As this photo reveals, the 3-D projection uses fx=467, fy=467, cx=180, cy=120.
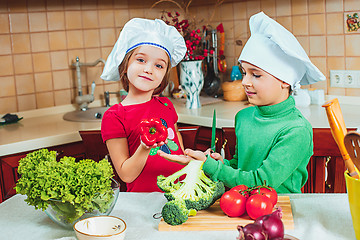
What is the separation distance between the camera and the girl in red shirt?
62.3 inches

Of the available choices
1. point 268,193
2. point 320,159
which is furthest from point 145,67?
point 320,159

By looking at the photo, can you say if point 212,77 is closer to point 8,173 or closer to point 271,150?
point 8,173

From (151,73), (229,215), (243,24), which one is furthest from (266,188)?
(243,24)

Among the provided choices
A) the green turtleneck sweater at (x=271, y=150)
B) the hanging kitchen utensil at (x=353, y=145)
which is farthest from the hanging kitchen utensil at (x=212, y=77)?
the hanging kitchen utensil at (x=353, y=145)

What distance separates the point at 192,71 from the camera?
8.61ft

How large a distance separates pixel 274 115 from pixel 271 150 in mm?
126

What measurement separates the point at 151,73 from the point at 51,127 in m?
1.07

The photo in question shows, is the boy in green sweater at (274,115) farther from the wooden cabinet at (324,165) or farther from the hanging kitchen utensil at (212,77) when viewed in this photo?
the hanging kitchen utensil at (212,77)

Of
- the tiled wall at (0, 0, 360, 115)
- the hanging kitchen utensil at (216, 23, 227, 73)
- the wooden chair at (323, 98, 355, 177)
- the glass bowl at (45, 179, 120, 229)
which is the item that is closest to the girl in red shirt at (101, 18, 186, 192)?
the glass bowl at (45, 179, 120, 229)

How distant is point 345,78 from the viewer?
2.56 metres

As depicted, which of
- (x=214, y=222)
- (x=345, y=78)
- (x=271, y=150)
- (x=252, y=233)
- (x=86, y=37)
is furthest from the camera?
(x=86, y=37)

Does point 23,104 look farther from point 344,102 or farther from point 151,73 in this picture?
point 344,102

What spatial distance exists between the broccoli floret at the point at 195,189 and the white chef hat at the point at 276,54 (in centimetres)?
37

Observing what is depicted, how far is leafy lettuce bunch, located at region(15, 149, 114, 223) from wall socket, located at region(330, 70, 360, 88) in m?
1.84
